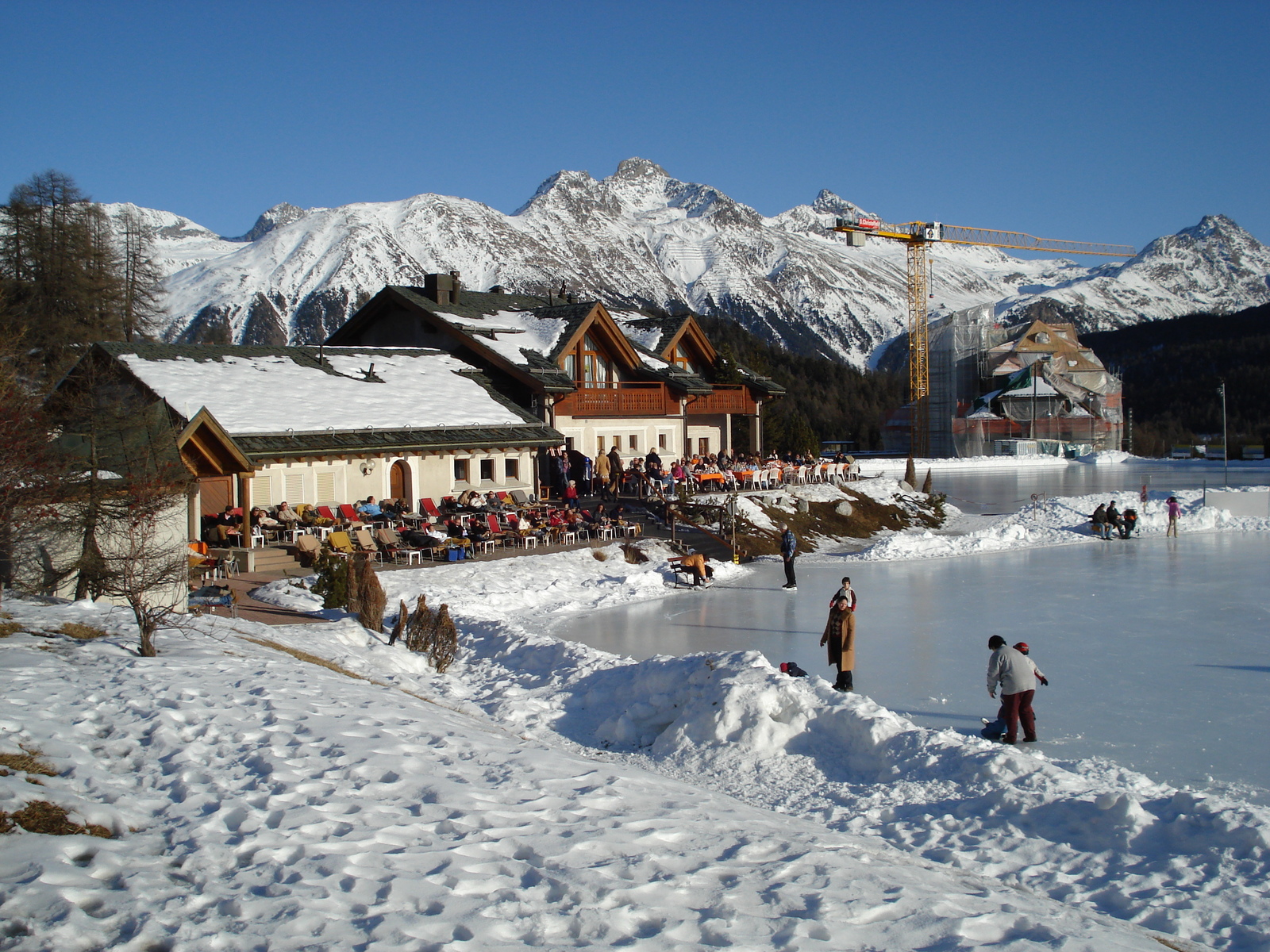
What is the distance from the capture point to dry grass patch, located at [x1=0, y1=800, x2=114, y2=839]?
17.5 ft

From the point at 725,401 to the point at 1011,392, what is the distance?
62330 mm

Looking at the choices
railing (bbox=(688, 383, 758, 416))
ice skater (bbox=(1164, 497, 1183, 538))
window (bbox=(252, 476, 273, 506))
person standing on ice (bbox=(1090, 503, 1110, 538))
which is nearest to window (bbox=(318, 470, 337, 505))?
window (bbox=(252, 476, 273, 506))

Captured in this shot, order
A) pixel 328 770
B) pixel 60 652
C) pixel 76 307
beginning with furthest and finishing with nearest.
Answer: pixel 76 307 → pixel 60 652 → pixel 328 770

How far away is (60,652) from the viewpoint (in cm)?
902

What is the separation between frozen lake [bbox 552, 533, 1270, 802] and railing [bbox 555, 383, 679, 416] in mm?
9206

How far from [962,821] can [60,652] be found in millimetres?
8261

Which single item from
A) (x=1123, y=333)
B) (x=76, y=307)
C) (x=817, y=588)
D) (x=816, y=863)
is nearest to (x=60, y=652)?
(x=816, y=863)

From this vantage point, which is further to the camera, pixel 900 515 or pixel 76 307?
pixel 76 307

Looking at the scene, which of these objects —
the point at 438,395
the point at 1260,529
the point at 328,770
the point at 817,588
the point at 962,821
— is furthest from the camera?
the point at 1260,529

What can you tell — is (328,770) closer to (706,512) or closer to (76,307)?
(706,512)

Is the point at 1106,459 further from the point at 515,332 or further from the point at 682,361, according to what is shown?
the point at 515,332

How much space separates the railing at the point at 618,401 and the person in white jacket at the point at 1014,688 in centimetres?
2201

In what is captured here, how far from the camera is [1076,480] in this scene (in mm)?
53969

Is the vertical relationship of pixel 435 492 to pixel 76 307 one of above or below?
below
